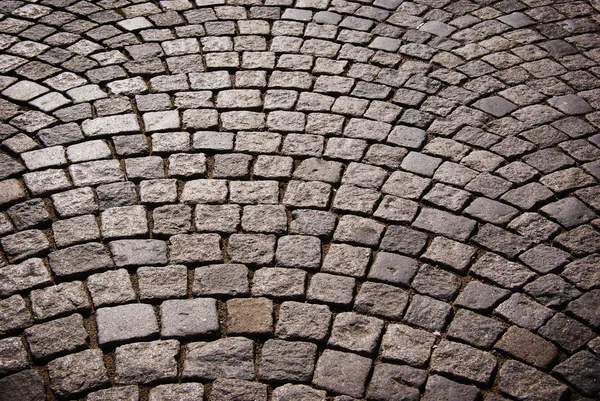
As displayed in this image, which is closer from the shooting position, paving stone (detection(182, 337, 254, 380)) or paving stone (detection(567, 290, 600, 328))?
paving stone (detection(182, 337, 254, 380))

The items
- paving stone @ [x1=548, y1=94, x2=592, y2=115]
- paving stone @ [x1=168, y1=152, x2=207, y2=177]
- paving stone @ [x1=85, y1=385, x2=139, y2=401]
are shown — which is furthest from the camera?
paving stone @ [x1=548, y1=94, x2=592, y2=115]

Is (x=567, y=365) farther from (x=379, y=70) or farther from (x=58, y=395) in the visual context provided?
(x=379, y=70)

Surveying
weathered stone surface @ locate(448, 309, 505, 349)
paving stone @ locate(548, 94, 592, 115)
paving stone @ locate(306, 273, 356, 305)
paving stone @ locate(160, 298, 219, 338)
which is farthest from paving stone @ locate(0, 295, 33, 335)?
paving stone @ locate(548, 94, 592, 115)

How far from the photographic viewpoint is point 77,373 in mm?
3361

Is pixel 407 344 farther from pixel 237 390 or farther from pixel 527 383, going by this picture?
pixel 237 390

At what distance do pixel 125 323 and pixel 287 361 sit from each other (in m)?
0.89

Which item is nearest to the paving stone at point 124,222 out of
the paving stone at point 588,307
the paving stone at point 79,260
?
the paving stone at point 79,260

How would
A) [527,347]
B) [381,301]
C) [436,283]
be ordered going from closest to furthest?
[527,347] → [381,301] → [436,283]

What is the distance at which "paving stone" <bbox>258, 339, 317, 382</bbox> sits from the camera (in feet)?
11.0

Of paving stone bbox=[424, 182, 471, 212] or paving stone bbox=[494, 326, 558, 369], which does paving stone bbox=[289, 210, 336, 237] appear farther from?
paving stone bbox=[494, 326, 558, 369]

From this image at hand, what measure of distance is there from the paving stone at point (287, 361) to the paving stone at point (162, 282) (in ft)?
2.06

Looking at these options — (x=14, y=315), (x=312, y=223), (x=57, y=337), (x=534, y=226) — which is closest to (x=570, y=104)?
(x=534, y=226)

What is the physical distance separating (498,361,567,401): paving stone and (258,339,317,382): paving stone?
37.5 inches

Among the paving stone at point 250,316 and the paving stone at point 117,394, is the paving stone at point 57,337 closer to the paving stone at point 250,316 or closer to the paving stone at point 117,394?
the paving stone at point 117,394
